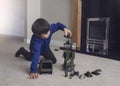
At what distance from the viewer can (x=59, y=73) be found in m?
2.25

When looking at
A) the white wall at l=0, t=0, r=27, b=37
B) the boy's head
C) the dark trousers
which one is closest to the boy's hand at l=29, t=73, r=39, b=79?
the boy's head

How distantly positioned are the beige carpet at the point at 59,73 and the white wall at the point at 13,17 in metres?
1.76

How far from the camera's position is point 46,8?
4078 mm

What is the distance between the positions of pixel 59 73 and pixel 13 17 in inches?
117

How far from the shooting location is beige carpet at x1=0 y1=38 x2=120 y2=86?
1.97 metres

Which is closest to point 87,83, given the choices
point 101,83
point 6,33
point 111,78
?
point 101,83

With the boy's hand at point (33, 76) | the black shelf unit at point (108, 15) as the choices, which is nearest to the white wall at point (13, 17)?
the black shelf unit at point (108, 15)

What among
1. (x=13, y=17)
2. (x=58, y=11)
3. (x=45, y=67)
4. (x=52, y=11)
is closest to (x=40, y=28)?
(x=45, y=67)

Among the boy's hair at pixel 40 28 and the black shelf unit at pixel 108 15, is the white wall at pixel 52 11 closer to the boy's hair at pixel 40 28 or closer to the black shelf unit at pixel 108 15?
the black shelf unit at pixel 108 15

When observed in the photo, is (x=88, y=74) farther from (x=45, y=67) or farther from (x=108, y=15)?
(x=108, y=15)

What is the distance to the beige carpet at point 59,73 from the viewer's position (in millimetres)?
1975

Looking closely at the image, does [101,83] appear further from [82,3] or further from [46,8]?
[46,8]

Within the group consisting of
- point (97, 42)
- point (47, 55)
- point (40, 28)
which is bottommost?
point (47, 55)

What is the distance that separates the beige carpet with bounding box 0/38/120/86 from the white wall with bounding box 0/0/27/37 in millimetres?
1764
